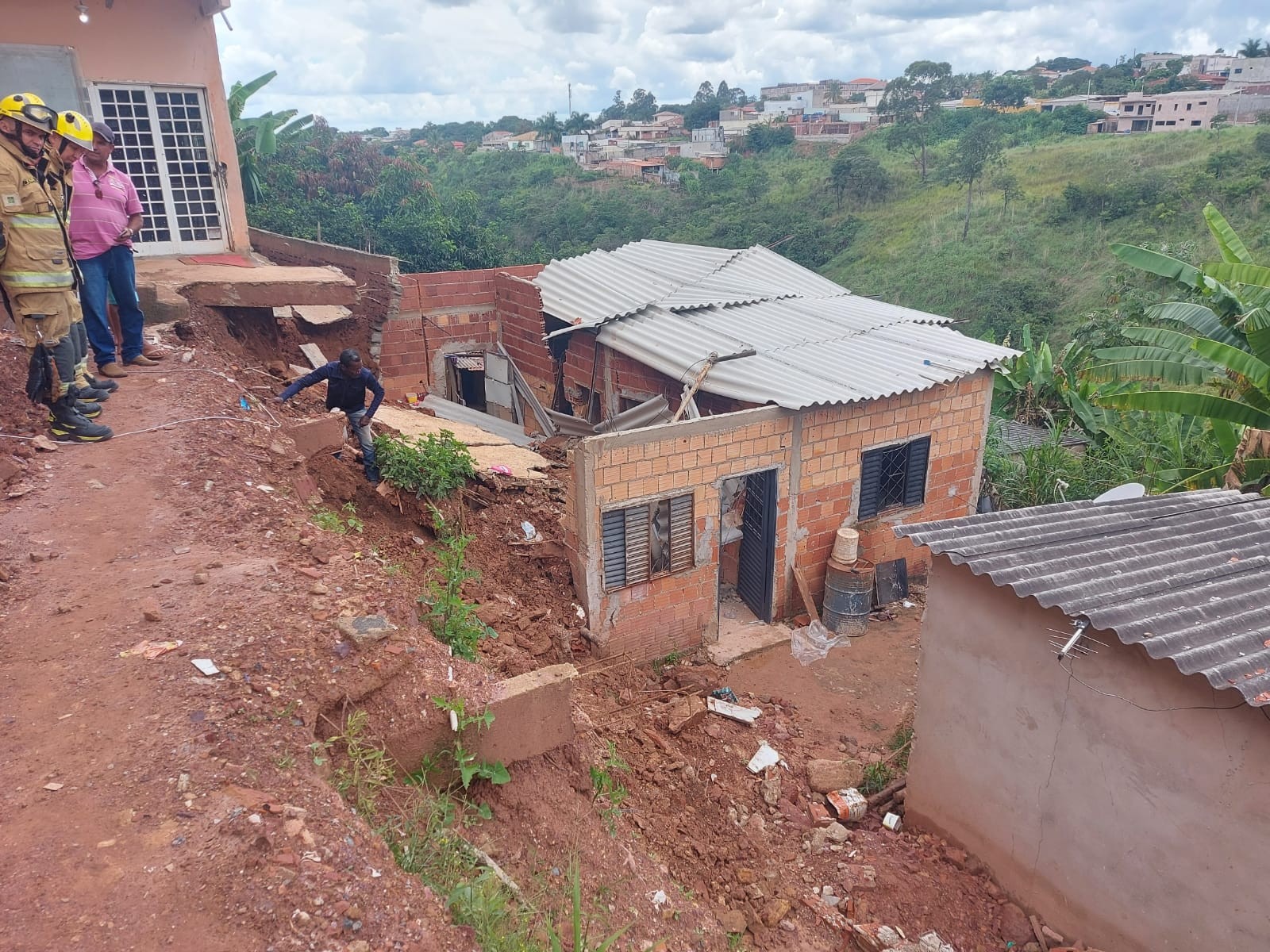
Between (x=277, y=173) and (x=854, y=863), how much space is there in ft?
76.8

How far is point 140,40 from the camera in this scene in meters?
9.43

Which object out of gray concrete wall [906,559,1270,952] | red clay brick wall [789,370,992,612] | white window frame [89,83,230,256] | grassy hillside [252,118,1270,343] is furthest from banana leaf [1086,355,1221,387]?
white window frame [89,83,230,256]

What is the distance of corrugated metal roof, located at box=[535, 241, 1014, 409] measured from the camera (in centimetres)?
881

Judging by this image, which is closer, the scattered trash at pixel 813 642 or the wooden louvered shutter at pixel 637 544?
the wooden louvered shutter at pixel 637 544

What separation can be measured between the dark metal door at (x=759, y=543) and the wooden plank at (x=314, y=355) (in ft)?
17.4

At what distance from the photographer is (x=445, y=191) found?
37.6m

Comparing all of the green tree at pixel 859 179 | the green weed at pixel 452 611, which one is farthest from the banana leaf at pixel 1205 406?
the green tree at pixel 859 179

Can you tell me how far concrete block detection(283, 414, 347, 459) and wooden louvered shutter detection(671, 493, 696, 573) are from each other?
10.4ft

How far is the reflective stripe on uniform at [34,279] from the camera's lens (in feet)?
16.5

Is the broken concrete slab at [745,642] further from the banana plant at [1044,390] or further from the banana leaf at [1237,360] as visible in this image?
the banana plant at [1044,390]

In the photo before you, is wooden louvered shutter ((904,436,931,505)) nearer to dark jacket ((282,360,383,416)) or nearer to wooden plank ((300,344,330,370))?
dark jacket ((282,360,383,416))

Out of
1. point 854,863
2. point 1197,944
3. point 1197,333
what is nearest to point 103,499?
point 854,863

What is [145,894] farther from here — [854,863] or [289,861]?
[854,863]

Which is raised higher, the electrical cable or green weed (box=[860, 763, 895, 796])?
the electrical cable
